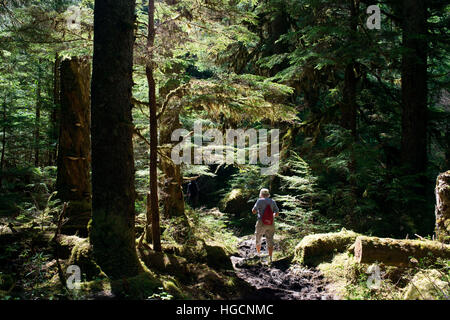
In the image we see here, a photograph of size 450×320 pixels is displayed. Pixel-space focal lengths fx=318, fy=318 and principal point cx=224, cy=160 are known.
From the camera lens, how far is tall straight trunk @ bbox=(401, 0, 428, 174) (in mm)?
10953

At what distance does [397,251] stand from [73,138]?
24.6 feet

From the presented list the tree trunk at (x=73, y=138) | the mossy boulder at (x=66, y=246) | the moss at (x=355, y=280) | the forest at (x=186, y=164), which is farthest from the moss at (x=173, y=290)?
Result: the tree trunk at (x=73, y=138)

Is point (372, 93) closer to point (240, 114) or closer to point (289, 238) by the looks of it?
point (289, 238)

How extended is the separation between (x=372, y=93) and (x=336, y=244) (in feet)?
24.6

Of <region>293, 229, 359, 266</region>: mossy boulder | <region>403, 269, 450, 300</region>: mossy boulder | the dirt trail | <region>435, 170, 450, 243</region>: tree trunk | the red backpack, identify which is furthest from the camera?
the red backpack

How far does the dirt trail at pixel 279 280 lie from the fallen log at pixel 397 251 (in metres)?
1.11

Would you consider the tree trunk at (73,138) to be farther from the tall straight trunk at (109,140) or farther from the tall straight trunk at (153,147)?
the tall straight trunk at (109,140)

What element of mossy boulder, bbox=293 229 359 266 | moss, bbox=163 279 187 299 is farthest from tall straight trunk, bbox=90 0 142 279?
mossy boulder, bbox=293 229 359 266

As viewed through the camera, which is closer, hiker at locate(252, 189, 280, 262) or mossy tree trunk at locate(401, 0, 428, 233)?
hiker at locate(252, 189, 280, 262)

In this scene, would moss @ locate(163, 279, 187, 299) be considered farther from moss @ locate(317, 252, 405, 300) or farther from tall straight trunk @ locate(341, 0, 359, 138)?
tall straight trunk @ locate(341, 0, 359, 138)

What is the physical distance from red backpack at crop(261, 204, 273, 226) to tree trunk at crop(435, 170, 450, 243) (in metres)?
3.89

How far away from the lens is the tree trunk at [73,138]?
7.59m

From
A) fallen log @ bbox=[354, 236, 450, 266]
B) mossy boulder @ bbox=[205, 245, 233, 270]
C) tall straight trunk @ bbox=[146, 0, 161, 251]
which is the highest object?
tall straight trunk @ bbox=[146, 0, 161, 251]
